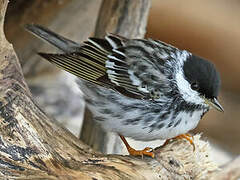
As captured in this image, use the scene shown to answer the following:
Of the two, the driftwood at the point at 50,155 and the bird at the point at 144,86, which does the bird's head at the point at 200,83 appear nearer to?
the bird at the point at 144,86

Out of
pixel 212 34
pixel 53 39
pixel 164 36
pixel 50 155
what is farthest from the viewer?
pixel 164 36

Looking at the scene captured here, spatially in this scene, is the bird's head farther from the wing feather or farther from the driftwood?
the driftwood

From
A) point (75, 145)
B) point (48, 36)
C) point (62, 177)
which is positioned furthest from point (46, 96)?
point (62, 177)

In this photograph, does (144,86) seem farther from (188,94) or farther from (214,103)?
(214,103)

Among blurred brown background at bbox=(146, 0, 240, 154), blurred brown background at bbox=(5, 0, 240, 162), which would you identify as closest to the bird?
blurred brown background at bbox=(5, 0, 240, 162)

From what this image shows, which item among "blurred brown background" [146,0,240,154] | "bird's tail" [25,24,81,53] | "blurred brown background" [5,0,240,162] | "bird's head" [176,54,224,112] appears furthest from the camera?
"blurred brown background" [146,0,240,154]

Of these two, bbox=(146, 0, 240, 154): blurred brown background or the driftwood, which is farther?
bbox=(146, 0, 240, 154): blurred brown background

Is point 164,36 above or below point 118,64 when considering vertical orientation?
above

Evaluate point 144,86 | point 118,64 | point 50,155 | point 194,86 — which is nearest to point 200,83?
point 194,86

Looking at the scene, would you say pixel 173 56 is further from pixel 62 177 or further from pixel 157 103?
pixel 62 177
